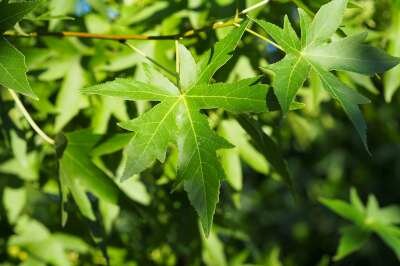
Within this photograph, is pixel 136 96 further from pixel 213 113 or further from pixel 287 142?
pixel 287 142

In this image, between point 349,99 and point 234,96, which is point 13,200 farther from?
point 349,99

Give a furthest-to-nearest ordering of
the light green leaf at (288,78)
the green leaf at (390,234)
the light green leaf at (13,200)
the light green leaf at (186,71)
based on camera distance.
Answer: the green leaf at (390,234) < the light green leaf at (13,200) < the light green leaf at (186,71) < the light green leaf at (288,78)

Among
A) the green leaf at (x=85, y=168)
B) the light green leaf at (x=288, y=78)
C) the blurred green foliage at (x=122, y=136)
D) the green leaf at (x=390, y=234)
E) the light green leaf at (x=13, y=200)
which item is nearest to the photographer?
the light green leaf at (x=288, y=78)

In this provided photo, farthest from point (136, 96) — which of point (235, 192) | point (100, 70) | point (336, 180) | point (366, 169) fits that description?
point (366, 169)

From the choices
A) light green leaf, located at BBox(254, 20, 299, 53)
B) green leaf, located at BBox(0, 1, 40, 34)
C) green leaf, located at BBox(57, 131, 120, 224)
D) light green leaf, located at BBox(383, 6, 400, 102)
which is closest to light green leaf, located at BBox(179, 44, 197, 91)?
light green leaf, located at BBox(254, 20, 299, 53)

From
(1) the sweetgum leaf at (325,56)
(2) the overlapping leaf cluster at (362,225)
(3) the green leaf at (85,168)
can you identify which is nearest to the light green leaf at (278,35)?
(1) the sweetgum leaf at (325,56)

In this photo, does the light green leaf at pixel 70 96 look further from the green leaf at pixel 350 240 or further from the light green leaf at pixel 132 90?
the green leaf at pixel 350 240

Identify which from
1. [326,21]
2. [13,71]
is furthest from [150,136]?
[326,21]
